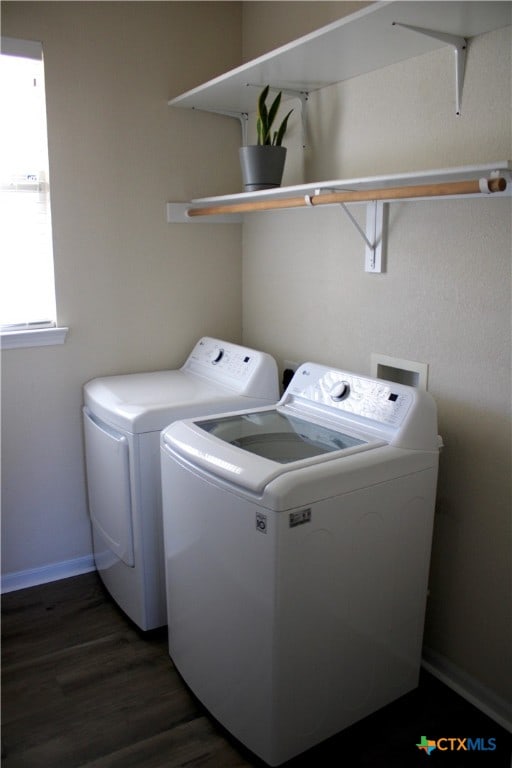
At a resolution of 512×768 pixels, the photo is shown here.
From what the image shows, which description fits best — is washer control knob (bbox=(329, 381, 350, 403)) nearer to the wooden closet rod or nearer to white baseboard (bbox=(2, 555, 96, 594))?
the wooden closet rod

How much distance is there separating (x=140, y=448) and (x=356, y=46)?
4.57 ft

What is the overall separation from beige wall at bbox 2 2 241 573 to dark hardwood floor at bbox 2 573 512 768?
0.52m

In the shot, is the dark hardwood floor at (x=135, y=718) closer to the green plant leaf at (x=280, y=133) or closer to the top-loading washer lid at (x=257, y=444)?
the top-loading washer lid at (x=257, y=444)

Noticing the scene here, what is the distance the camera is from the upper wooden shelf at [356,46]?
158cm

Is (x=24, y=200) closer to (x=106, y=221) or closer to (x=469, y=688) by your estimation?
(x=106, y=221)

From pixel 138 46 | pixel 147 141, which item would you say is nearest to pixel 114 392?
pixel 147 141

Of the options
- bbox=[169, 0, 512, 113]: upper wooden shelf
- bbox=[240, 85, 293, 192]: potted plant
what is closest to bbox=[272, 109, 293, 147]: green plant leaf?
bbox=[240, 85, 293, 192]: potted plant

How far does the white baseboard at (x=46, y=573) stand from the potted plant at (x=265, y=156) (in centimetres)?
169

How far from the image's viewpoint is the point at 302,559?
1604 mm

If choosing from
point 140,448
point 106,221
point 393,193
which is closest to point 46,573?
point 140,448

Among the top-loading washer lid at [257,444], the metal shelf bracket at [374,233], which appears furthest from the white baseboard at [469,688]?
the metal shelf bracket at [374,233]

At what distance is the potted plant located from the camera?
2316 mm

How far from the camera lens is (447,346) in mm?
1959

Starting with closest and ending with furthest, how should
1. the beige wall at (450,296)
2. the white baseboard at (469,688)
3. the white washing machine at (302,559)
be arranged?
the white washing machine at (302,559) → the beige wall at (450,296) → the white baseboard at (469,688)
